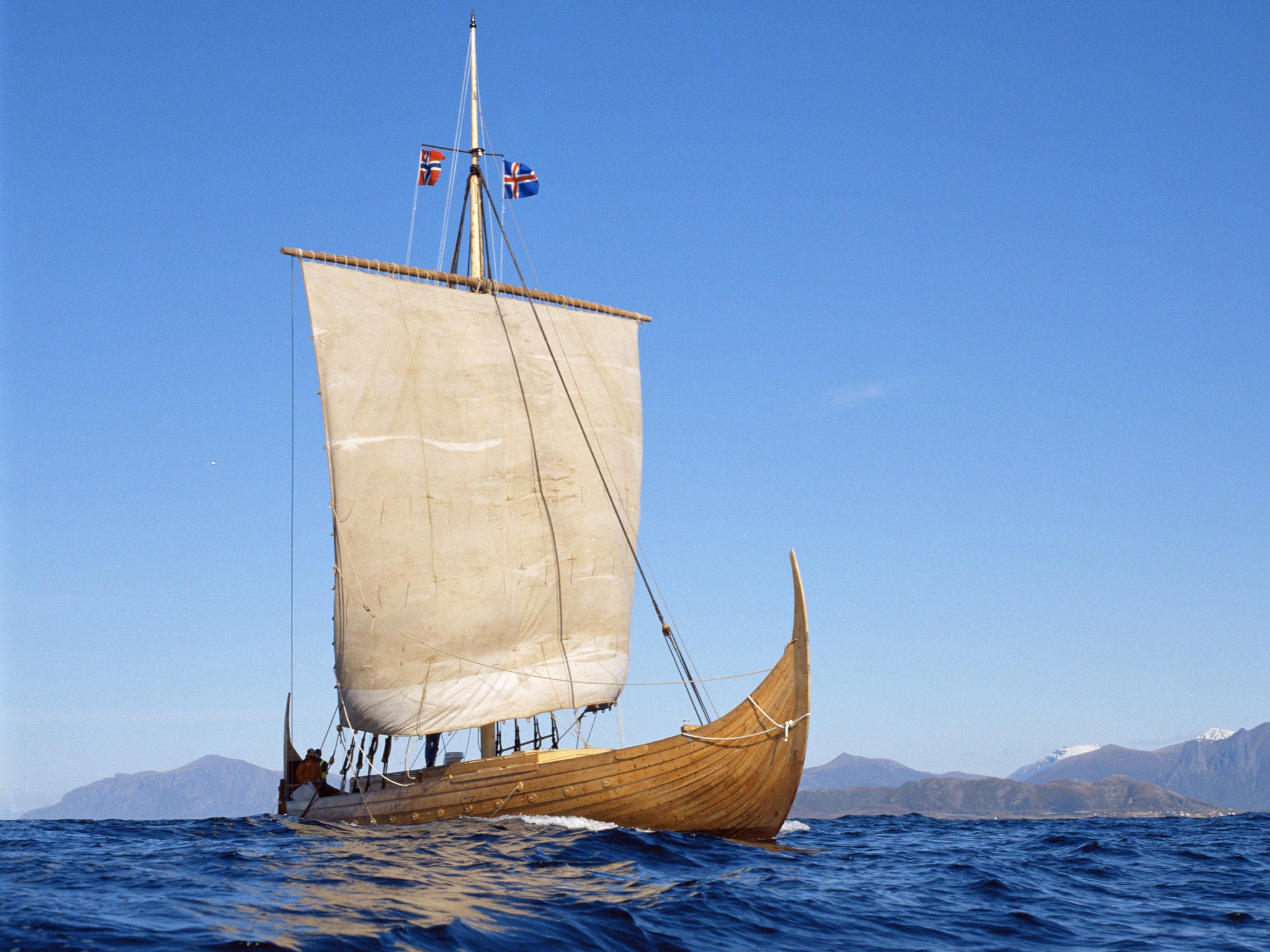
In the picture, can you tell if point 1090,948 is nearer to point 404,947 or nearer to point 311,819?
point 404,947

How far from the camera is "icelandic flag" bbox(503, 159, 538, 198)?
2730 cm

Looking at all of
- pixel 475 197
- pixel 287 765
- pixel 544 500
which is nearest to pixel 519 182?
pixel 475 197

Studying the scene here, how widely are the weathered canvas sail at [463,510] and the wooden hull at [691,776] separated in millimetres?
3765

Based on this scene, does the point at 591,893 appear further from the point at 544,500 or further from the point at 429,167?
the point at 429,167

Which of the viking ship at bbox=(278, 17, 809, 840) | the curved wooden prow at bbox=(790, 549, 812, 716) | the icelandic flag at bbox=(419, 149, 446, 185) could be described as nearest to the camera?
the curved wooden prow at bbox=(790, 549, 812, 716)

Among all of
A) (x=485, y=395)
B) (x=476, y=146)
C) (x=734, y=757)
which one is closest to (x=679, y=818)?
(x=734, y=757)

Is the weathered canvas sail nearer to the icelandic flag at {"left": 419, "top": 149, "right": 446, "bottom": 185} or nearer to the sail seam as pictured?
the sail seam

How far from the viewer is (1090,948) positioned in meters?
9.26

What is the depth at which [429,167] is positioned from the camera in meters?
26.6

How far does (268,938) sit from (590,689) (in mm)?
15516

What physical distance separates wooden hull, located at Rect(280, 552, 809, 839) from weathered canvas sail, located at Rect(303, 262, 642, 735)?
3.77 metres

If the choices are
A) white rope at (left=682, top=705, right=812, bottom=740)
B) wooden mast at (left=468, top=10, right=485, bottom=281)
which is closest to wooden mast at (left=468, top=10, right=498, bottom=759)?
wooden mast at (left=468, top=10, right=485, bottom=281)

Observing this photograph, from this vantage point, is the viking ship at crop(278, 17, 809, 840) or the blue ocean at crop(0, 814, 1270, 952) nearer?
the blue ocean at crop(0, 814, 1270, 952)

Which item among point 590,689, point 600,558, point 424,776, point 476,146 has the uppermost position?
point 476,146
